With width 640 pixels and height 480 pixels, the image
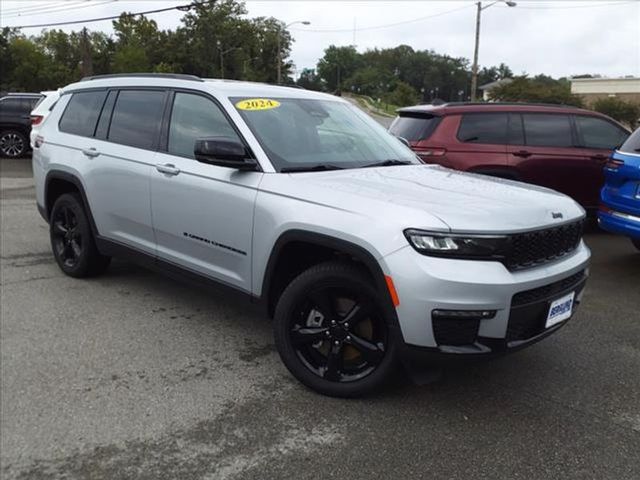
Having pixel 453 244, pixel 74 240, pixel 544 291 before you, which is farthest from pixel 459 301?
pixel 74 240

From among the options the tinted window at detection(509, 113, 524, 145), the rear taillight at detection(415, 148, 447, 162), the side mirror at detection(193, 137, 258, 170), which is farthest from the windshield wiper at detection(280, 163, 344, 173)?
the tinted window at detection(509, 113, 524, 145)

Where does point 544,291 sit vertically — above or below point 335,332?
above

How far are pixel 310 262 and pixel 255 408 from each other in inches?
36.1

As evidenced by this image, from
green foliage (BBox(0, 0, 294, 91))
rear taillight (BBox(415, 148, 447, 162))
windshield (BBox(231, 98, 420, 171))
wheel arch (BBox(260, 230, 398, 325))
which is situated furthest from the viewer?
→ green foliage (BBox(0, 0, 294, 91))

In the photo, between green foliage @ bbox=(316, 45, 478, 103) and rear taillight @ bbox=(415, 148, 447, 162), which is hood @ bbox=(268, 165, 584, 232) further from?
green foliage @ bbox=(316, 45, 478, 103)

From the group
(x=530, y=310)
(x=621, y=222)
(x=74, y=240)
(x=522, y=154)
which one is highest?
(x=522, y=154)

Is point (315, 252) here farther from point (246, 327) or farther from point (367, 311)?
point (246, 327)

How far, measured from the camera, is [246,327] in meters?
4.45

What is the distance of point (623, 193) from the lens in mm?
5715

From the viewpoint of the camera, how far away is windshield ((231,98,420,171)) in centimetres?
383

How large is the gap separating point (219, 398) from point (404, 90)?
340 ft

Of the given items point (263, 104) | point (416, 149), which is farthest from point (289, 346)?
point (416, 149)

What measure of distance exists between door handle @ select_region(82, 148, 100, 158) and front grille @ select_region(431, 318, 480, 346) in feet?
11.1

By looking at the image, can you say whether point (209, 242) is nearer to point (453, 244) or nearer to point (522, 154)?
point (453, 244)
